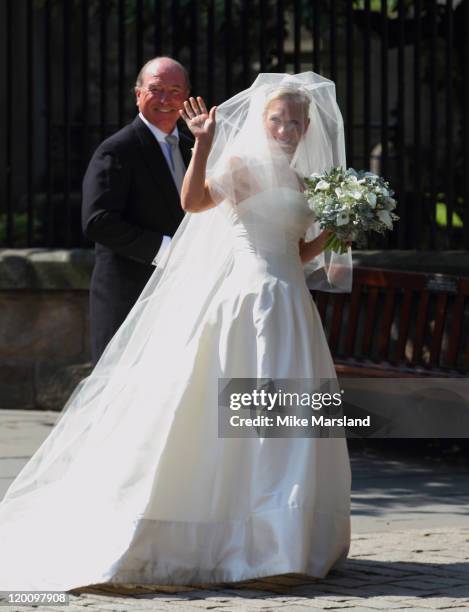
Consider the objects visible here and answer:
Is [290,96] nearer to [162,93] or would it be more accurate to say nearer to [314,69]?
[162,93]

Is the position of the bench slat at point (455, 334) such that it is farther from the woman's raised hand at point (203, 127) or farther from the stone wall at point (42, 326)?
the woman's raised hand at point (203, 127)

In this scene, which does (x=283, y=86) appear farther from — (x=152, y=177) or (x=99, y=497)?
(x=99, y=497)

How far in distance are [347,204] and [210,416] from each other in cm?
92

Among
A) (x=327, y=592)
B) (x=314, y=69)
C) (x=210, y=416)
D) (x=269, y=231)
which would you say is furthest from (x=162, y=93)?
(x=314, y=69)

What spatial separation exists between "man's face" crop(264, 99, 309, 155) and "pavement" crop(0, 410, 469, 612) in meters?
1.59

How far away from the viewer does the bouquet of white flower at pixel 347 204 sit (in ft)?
16.7

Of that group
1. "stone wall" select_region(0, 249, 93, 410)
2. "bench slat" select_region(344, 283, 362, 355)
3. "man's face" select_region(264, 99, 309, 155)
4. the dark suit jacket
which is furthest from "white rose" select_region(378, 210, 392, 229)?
"stone wall" select_region(0, 249, 93, 410)

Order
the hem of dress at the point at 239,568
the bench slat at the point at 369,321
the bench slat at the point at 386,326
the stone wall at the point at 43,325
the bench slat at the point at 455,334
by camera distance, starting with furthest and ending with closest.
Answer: the stone wall at the point at 43,325 < the bench slat at the point at 369,321 < the bench slat at the point at 386,326 < the bench slat at the point at 455,334 < the hem of dress at the point at 239,568

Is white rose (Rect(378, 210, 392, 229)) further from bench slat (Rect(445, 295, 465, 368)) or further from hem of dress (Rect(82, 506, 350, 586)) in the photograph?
bench slat (Rect(445, 295, 465, 368))

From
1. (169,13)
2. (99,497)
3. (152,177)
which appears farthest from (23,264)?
(99,497)

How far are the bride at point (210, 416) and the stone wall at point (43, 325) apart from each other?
3.81 meters

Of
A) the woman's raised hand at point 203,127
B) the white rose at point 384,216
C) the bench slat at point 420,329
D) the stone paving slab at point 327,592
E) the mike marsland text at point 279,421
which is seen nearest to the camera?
the stone paving slab at point 327,592

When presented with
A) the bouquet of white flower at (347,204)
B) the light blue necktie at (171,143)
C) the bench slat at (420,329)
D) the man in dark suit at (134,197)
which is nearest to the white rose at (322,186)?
the bouquet of white flower at (347,204)

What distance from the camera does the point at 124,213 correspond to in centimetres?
620
